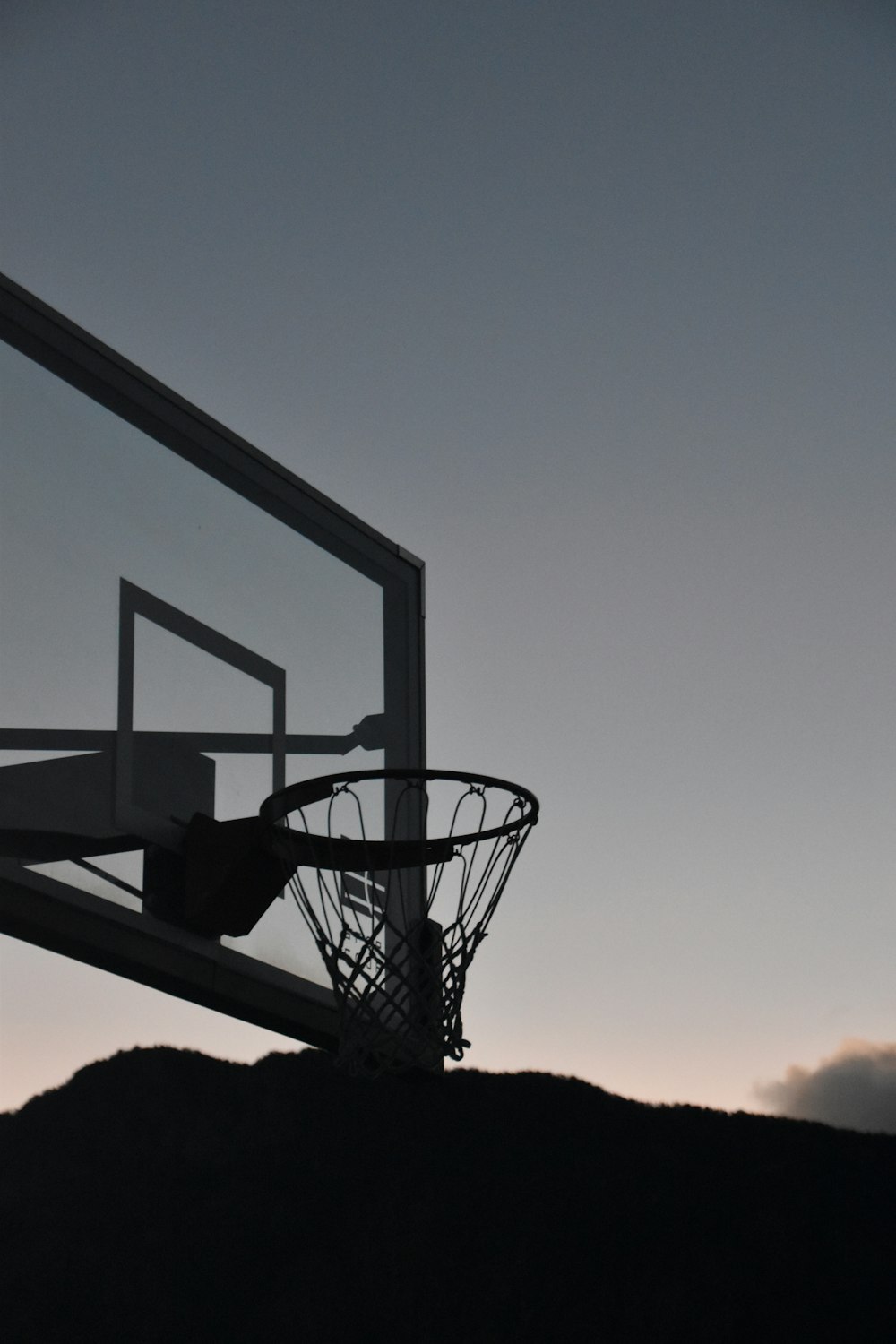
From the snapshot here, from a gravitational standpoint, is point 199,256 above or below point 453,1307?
above

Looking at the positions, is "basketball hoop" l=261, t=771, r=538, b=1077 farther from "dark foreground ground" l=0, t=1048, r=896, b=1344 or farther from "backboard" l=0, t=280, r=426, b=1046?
"dark foreground ground" l=0, t=1048, r=896, b=1344

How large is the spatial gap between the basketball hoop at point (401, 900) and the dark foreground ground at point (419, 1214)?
1418 cm

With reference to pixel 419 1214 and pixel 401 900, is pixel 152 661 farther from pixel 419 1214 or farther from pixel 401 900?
pixel 419 1214

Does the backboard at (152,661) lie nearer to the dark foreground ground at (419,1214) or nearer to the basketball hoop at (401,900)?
the basketball hoop at (401,900)

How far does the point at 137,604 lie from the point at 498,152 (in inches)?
284

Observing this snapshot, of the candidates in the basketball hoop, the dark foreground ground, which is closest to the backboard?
the basketball hoop

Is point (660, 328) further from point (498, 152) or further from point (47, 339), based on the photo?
point (47, 339)

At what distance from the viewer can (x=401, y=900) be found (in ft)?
12.6

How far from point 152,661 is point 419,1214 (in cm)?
1604

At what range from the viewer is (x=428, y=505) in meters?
9.31

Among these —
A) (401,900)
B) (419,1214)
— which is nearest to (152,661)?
(401,900)

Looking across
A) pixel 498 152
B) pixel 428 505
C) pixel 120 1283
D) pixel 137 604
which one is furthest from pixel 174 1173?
pixel 137 604

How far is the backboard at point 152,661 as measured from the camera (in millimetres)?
3160

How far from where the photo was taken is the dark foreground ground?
17328 mm
